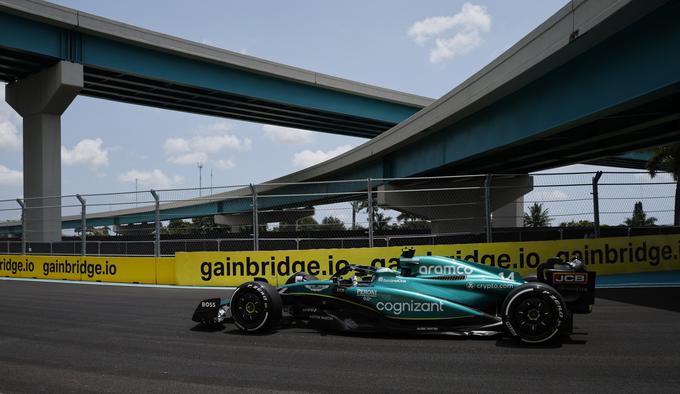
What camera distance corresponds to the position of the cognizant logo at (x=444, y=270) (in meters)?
6.85

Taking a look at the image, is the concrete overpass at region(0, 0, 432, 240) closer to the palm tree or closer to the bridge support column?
the bridge support column

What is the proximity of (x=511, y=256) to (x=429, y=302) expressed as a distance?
589cm

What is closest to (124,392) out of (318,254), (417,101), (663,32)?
(318,254)

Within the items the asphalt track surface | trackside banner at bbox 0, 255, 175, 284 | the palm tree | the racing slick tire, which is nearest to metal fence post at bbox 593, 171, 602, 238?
the asphalt track surface

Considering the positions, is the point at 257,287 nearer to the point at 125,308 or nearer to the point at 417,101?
the point at 125,308

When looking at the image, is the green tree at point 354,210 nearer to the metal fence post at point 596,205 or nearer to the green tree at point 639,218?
the metal fence post at point 596,205

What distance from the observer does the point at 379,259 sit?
39.7ft

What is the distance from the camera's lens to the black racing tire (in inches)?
279

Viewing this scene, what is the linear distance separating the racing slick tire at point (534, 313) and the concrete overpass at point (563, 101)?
7.05 m

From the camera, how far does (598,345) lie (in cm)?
611

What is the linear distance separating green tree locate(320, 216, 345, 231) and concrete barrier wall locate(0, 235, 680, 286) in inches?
63.3

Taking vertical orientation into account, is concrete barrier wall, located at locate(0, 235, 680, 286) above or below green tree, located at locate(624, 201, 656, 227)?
below

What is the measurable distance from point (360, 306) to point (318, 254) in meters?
5.65

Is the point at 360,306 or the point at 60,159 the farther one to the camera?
the point at 60,159
